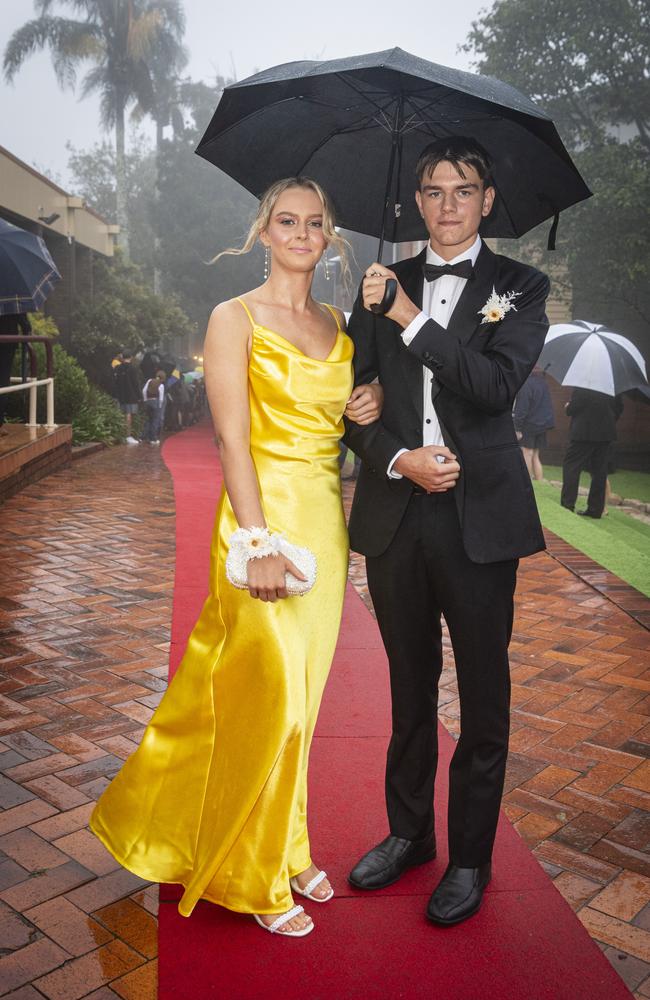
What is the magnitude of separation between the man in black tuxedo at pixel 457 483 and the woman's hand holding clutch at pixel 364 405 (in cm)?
3

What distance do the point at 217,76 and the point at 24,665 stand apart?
43435 millimetres

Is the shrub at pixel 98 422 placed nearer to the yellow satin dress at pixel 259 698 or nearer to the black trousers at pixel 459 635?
the yellow satin dress at pixel 259 698

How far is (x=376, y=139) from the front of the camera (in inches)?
109

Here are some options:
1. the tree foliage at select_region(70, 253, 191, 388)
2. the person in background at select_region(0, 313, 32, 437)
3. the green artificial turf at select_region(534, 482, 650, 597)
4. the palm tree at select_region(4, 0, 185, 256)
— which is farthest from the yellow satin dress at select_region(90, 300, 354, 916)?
the palm tree at select_region(4, 0, 185, 256)

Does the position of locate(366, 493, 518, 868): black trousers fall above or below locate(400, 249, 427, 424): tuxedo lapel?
below

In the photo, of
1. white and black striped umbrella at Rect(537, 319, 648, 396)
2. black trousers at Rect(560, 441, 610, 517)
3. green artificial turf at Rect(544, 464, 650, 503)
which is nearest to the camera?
white and black striped umbrella at Rect(537, 319, 648, 396)

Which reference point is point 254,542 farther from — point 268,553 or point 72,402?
point 72,402

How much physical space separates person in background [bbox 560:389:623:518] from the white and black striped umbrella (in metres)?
0.23

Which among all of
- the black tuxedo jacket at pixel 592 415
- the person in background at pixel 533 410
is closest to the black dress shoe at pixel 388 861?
the black tuxedo jacket at pixel 592 415

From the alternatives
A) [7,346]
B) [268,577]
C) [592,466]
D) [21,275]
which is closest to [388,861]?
[268,577]

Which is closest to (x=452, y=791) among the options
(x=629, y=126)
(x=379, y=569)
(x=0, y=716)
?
(x=379, y=569)

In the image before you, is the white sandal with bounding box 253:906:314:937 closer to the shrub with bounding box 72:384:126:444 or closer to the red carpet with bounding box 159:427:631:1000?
the red carpet with bounding box 159:427:631:1000

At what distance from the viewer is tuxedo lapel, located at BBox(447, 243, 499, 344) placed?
2.44 meters

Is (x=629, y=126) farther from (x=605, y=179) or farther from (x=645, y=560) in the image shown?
(x=645, y=560)
